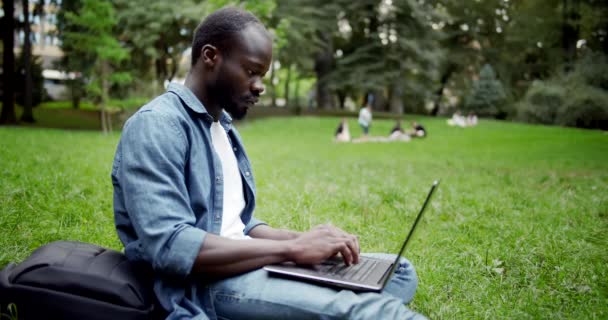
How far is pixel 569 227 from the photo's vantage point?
5438 millimetres

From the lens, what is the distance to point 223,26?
2348 millimetres

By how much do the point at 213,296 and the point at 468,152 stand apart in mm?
16609

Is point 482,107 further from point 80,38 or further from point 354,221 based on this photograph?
point 354,221

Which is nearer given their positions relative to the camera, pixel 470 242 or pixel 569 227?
pixel 470 242

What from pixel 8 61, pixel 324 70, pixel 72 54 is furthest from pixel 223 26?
pixel 324 70

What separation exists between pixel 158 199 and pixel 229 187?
2.09 feet

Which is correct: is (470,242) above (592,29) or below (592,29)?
below

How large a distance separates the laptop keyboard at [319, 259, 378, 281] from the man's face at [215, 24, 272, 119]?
0.90 metres

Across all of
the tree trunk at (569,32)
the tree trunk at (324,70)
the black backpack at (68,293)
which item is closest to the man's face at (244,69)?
the black backpack at (68,293)

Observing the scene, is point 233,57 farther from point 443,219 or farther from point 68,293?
point 443,219

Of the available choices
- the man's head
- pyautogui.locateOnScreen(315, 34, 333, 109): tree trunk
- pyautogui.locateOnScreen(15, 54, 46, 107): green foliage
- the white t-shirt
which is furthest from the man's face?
pyautogui.locateOnScreen(315, 34, 333, 109): tree trunk

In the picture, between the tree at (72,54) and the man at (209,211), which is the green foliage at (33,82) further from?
the man at (209,211)

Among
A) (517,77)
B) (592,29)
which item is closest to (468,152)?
(592,29)

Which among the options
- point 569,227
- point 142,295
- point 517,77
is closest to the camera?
Result: point 142,295
